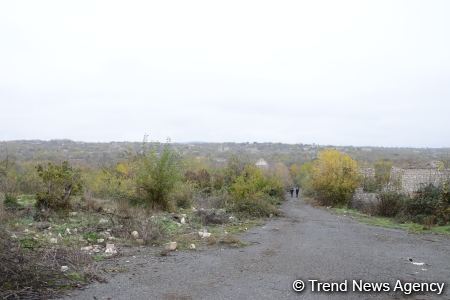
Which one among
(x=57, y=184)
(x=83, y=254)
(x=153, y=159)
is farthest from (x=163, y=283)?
(x=153, y=159)

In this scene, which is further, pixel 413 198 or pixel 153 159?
pixel 413 198

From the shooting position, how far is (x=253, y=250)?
A: 1226 cm

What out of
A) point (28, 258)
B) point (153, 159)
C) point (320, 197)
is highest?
point (153, 159)

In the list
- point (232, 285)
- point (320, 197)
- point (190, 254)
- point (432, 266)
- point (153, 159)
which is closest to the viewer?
point (232, 285)

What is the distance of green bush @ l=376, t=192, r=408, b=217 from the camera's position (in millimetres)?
24422

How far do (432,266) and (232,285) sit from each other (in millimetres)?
5497

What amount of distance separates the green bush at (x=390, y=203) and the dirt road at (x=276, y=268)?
9.61 metres

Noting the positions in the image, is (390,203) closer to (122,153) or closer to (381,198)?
(381,198)

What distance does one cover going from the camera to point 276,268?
10016 millimetres

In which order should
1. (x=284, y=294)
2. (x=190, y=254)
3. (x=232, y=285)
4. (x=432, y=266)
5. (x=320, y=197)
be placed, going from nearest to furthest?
(x=284, y=294), (x=232, y=285), (x=432, y=266), (x=190, y=254), (x=320, y=197)

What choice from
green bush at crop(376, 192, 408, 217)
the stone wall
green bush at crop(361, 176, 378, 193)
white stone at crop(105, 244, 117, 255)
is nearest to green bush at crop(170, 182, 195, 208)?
white stone at crop(105, 244, 117, 255)

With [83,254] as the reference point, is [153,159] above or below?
above

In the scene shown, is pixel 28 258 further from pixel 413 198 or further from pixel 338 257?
pixel 413 198

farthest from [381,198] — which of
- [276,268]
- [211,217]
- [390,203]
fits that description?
[276,268]
